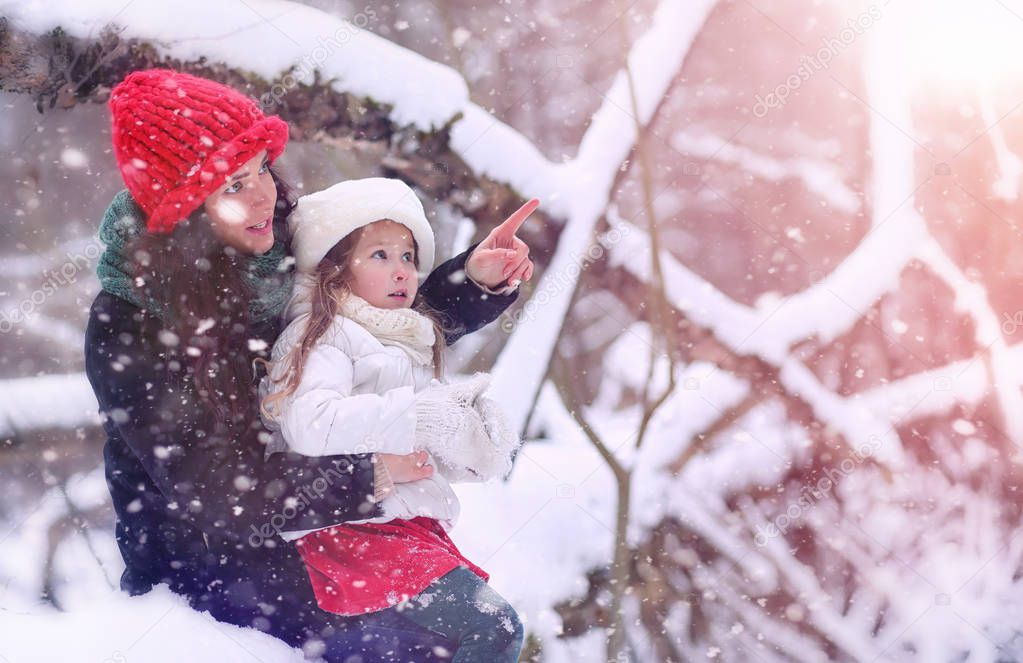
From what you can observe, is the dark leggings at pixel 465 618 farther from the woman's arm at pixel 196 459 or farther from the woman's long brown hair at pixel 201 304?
the woman's long brown hair at pixel 201 304

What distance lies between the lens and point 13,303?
10.8 feet

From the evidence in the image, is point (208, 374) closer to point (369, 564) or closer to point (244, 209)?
point (244, 209)

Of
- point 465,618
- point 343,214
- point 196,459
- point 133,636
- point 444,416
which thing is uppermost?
point 343,214

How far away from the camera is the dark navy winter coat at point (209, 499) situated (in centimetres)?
96

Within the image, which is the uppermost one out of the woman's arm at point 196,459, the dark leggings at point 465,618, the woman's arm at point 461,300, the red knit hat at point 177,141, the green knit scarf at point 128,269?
the red knit hat at point 177,141

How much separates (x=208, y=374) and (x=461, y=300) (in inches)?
19.1

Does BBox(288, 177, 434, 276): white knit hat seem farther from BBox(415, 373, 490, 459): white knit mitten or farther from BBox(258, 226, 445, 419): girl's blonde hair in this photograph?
BBox(415, 373, 490, 459): white knit mitten

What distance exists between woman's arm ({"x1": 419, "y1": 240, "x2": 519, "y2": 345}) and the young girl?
0.53ft

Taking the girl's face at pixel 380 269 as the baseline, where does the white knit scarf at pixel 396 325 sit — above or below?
below

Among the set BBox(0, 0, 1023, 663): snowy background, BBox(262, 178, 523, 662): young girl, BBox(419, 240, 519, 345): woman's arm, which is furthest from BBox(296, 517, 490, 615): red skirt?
BBox(0, 0, 1023, 663): snowy background

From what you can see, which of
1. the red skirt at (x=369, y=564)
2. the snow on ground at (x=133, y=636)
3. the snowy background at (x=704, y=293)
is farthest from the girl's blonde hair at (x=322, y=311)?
the snowy background at (x=704, y=293)

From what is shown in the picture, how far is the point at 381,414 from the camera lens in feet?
3.23

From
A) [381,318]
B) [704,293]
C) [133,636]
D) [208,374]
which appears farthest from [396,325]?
[704,293]

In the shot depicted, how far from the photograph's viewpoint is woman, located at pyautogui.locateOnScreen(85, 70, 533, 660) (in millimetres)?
969
